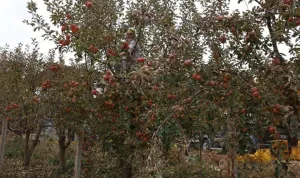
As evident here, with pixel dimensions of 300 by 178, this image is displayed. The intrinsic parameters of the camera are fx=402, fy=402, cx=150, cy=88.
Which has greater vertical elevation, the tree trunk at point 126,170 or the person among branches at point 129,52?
the person among branches at point 129,52

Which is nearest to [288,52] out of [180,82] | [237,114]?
[237,114]

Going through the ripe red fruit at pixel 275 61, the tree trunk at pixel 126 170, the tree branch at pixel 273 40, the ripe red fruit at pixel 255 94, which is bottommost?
the tree trunk at pixel 126 170

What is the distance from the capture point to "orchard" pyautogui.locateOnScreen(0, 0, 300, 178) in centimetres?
364

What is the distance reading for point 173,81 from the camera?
3.67m

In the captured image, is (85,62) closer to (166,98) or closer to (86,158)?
(166,98)

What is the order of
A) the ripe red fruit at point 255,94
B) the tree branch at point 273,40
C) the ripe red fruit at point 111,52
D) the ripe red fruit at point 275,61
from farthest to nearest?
the ripe red fruit at point 111,52 → the tree branch at point 273,40 → the ripe red fruit at point 275,61 → the ripe red fruit at point 255,94

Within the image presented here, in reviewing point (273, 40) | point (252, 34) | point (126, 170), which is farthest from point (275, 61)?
point (126, 170)

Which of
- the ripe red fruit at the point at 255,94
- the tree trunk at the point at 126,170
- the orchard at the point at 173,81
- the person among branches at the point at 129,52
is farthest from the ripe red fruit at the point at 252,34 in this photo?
the tree trunk at the point at 126,170

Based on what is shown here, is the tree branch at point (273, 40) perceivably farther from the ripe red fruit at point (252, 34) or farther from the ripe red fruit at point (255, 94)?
the ripe red fruit at point (255, 94)

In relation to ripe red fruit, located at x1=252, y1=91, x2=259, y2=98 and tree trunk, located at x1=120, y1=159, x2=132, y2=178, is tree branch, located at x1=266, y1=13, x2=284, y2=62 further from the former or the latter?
tree trunk, located at x1=120, y1=159, x2=132, y2=178

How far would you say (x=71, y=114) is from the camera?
6273mm

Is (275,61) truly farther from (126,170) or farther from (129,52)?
(126,170)

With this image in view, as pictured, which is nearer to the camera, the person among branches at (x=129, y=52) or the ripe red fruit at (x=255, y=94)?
the ripe red fruit at (x=255, y=94)

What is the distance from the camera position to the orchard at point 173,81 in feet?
11.9
